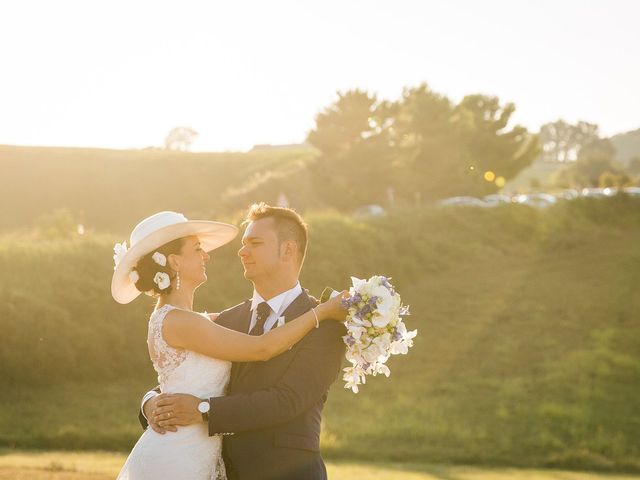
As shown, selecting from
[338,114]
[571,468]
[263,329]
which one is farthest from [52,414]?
[338,114]

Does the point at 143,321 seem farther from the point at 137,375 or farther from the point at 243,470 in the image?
the point at 243,470

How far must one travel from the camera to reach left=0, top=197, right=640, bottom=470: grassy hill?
16.5 metres

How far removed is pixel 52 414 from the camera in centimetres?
1661

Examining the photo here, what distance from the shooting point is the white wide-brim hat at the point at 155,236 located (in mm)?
4469

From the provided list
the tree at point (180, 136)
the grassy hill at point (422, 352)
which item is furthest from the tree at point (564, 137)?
the grassy hill at point (422, 352)

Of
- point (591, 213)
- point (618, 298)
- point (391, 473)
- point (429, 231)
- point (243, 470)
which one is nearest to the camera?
point (243, 470)

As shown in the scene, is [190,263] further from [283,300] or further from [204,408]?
[204,408]

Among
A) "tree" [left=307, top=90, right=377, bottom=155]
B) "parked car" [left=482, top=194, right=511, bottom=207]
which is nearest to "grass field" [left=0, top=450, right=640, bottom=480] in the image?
"parked car" [left=482, top=194, right=511, bottom=207]

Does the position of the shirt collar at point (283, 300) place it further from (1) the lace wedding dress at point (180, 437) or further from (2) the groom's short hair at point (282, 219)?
(1) the lace wedding dress at point (180, 437)

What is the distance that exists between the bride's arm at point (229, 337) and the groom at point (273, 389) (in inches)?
4.0

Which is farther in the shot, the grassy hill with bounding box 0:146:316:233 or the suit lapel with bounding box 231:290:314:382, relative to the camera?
the grassy hill with bounding box 0:146:316:233

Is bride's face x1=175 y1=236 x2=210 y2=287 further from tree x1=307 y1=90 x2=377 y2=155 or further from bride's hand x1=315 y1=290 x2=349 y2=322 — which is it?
tree x1=307 y1=90 x2=377 y2=155

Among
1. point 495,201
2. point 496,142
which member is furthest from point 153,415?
point 496,142

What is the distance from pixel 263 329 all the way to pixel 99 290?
1538 cm
